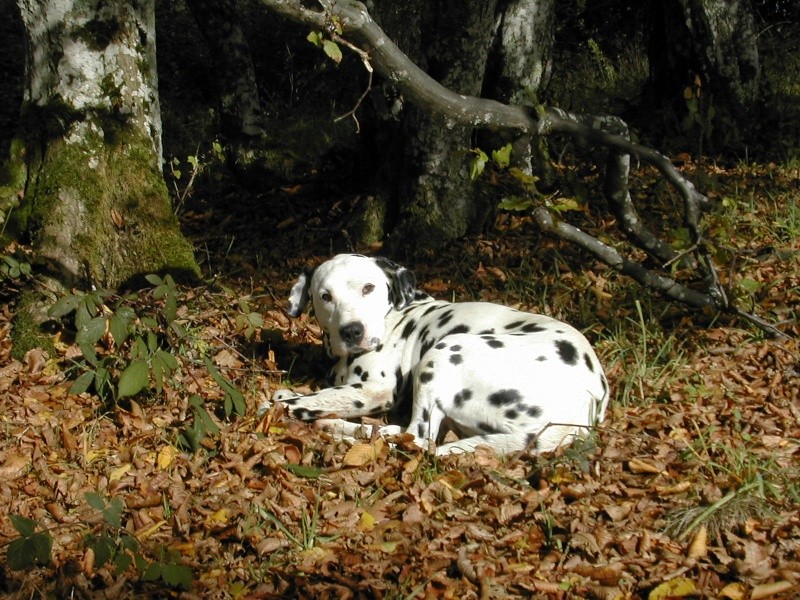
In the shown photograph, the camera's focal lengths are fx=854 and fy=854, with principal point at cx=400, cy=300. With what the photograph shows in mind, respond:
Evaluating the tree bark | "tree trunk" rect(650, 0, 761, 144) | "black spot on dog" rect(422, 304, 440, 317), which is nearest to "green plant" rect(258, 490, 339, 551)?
"black spot on dog" rect(422, 304, 440, 317)

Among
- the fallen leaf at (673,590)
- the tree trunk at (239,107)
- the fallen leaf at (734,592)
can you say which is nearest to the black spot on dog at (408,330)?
the fallen leaf at (673,590)

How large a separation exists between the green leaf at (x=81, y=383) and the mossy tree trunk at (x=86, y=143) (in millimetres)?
965

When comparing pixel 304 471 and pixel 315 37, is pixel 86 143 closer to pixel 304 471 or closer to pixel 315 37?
pixel 315 37

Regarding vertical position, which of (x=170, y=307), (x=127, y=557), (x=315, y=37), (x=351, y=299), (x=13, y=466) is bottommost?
(x=13, y=466)

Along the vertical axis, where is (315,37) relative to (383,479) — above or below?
above

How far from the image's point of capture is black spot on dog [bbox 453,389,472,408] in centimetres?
491

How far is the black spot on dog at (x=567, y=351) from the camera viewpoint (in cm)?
488

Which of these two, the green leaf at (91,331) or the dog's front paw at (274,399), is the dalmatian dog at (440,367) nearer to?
the dog's front paw at (274,399)

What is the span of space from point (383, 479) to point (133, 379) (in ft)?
4.80

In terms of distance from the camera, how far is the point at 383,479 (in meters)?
4.45

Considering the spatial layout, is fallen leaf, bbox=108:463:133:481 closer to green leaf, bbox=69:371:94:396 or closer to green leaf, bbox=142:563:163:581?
green leaf, bbox=69:371:94:396

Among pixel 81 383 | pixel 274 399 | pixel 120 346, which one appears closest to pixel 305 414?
pixel 274 399

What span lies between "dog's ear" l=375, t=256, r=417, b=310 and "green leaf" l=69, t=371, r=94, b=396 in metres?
1.91

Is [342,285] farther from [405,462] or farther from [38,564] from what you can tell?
[38,564]
